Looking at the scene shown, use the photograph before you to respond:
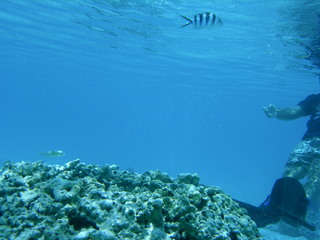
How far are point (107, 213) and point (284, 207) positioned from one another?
159 inches

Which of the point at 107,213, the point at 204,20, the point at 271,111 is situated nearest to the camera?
the point at 107,213

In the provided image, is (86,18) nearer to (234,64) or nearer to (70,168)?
(234,64)

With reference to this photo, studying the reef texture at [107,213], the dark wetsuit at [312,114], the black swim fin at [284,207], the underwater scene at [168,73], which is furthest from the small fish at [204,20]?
the reef texture at [107,213]

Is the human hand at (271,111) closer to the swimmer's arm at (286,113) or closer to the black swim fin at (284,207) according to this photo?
the swimmer's arm at (286,113)

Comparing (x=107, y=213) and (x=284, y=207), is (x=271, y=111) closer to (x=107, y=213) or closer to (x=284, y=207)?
(x=284, y=207)

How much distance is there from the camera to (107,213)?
2.91 m

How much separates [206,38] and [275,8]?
726 centimetres

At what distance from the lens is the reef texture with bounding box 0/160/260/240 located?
8.87ft

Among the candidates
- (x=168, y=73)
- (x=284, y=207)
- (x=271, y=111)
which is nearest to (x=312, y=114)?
(x=271, y=111)

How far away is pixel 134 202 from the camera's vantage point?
Result: 3217 mm

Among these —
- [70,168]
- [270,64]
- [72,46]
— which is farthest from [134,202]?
[72,46]

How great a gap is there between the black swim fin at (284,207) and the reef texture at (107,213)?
1751mm

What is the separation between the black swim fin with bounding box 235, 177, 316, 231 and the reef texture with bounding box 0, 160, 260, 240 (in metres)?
1.75

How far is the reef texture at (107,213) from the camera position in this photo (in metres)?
2.70
